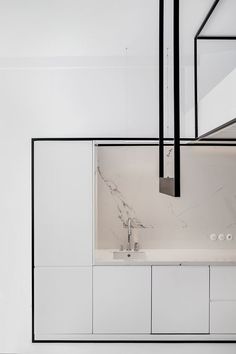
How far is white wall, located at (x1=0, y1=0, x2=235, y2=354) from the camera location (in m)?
3.21

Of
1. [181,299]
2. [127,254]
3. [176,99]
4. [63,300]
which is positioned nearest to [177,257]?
[181,299]

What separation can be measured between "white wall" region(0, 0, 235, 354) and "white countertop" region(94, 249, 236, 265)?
2.11 ft

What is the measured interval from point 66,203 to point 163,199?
35.0 inches

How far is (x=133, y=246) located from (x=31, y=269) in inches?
34.1

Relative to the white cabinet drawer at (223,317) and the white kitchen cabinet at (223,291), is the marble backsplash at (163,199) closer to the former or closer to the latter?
the white kitchen cabinet at (223,291)

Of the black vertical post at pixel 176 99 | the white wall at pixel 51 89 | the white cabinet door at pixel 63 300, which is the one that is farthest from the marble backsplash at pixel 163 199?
the black vertical post at pixel 176 99

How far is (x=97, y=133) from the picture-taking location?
10.5 feet

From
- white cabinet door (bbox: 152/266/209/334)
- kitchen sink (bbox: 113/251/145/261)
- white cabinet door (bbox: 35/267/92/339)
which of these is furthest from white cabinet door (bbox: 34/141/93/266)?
white cabinet door (bbox: 152/266/209/334)

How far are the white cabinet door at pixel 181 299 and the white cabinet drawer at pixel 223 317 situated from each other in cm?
5

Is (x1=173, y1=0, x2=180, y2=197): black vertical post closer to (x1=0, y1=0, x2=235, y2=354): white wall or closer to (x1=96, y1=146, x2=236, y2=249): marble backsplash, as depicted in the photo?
(x1=0, y1=0, x2=235, y2=354): white wall

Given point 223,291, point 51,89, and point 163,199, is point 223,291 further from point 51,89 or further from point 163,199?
point 51,89

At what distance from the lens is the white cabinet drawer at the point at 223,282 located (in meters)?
3.04

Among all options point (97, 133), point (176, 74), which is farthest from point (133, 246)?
point (176, 74)

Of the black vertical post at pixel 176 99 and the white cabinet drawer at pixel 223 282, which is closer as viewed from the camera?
the black vertical post at pixel 176 99
